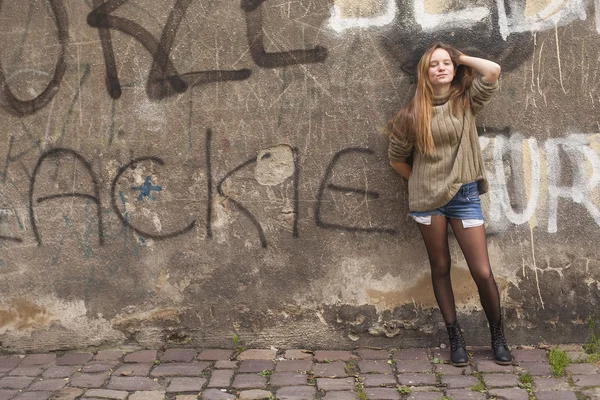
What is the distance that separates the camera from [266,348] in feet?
15.7

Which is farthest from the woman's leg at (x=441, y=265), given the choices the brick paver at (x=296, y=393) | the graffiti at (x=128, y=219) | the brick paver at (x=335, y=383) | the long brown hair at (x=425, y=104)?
the graffiti at (x=128, y=219)

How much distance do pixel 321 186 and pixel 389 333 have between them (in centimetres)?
106

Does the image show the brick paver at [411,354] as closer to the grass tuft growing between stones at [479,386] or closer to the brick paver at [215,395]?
the grass tuft growing between stones at [479,386]

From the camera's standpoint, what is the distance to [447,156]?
423 centimetres

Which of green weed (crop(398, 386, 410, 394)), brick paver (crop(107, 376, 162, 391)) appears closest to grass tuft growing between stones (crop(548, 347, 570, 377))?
green weed (crop(398, 386, 410, 394))

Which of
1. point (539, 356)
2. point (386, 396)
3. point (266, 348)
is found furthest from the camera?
point (266, 348)

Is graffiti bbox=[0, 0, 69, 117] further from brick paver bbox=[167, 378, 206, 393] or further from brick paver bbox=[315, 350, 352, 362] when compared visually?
brick paver bbox=[315, 350, 352, 362]

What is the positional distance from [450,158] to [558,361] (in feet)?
4.49

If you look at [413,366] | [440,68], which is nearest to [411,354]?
[413,366]

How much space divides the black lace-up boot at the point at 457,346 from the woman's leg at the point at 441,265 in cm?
5

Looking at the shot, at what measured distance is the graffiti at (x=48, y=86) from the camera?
463 cm

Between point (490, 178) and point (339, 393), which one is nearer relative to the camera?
point (339, 393)

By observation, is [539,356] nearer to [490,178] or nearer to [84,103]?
[490,178]

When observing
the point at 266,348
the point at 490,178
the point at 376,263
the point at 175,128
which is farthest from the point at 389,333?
the point at 175,128
